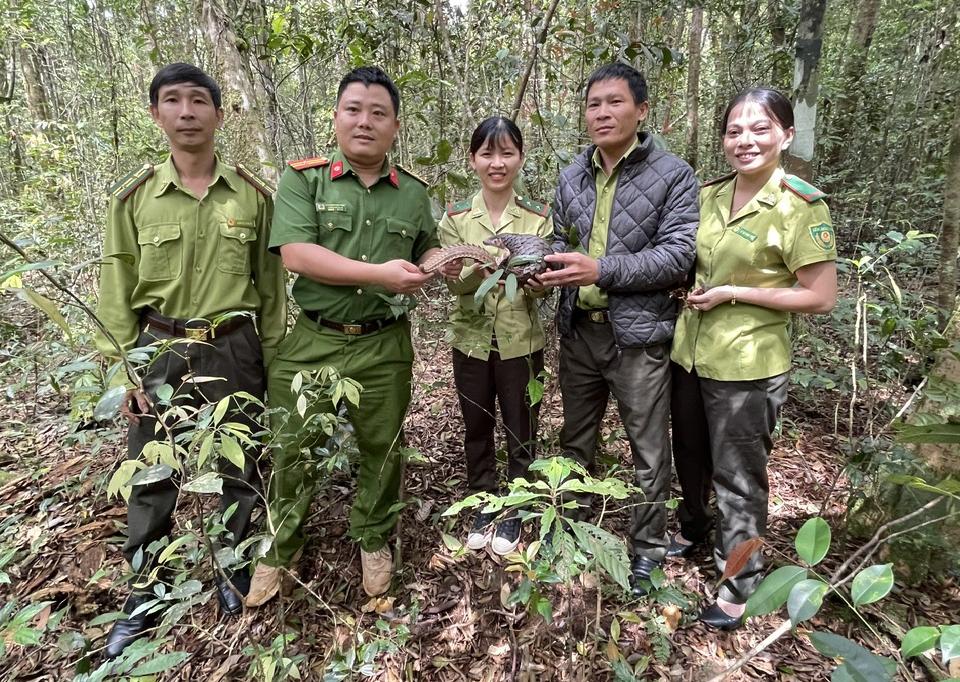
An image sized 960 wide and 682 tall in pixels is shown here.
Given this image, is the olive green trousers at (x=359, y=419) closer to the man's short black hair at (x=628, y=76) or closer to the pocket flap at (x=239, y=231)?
the pocket flap at (x=239, y=231)

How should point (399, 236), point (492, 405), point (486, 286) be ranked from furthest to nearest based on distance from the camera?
point (492, 405) → point (399, 236) → point (486, 286)

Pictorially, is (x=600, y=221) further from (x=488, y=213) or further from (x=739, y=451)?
(x=739, y=451)

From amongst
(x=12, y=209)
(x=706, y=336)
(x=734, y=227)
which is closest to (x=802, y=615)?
(x=706, y=336)

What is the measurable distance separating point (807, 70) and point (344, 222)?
9.89 feet

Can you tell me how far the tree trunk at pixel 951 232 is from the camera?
14.0 ft

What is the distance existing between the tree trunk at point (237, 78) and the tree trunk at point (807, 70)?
145 inches

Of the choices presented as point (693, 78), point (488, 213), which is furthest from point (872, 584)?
point (693, 78)

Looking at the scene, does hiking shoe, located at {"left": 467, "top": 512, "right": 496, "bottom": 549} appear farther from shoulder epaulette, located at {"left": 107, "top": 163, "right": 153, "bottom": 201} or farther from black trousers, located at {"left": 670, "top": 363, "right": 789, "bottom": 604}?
shoulder epaulette, located at {"left": 107, "top": 163, "right": 153, "bottom": 201}

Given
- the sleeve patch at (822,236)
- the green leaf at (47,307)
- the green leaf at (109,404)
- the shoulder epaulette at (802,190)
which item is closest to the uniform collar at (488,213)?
the shoulder epaulette at (802,190)

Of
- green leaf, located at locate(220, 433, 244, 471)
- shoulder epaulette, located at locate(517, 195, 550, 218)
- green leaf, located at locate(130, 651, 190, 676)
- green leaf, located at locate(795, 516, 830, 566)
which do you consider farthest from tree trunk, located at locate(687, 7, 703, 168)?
green leaf, located at locate(130, 651, 190, 676)

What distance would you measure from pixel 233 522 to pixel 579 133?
4524 millimetres

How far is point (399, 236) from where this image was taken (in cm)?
275

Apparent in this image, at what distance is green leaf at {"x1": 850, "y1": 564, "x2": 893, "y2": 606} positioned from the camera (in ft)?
3.41

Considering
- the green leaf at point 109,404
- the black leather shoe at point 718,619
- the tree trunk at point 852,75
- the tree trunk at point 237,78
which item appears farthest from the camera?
the tree trunk at point 852,75
